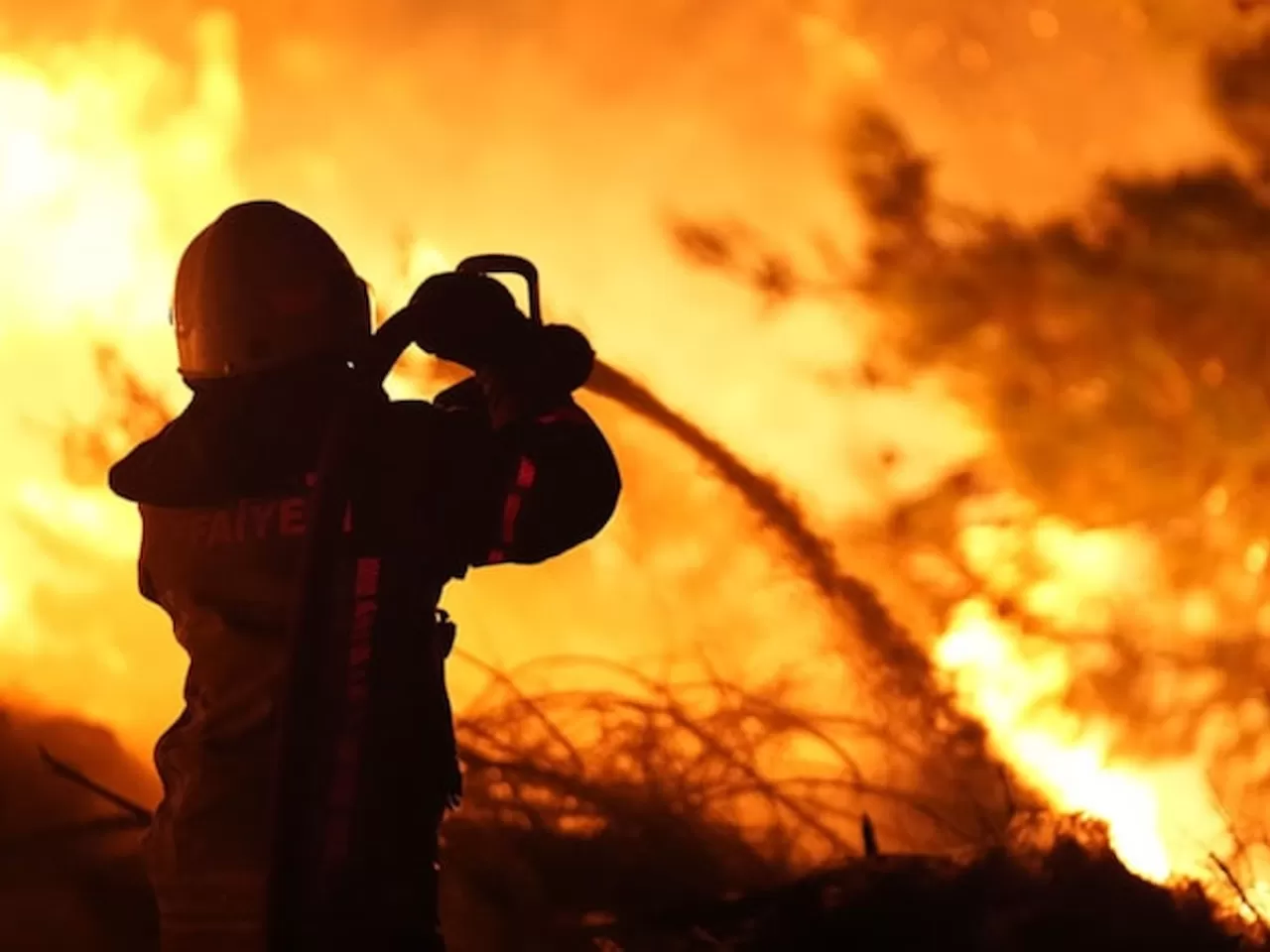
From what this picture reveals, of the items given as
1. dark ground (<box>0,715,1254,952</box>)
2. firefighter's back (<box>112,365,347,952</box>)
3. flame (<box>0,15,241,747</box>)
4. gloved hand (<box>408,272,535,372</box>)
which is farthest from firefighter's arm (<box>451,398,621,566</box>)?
flame (<box>0,15,241,747</box>)

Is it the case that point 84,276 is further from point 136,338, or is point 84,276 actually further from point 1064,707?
point 1064,707

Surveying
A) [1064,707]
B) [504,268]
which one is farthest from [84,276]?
[1064,707]

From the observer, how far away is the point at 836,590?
4449 mm

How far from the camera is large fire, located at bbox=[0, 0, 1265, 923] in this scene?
4566mm

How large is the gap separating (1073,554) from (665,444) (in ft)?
3.76

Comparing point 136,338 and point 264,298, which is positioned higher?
point 136,338

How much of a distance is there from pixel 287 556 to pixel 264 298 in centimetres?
45

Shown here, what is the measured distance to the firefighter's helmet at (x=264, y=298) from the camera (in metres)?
2.50

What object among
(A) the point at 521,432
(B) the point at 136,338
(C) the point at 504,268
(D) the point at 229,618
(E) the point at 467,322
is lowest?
(D) the point at 229,618

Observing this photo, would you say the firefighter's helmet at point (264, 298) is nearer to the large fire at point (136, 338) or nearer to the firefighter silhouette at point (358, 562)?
the firefighter silhouette at point (358, 562)

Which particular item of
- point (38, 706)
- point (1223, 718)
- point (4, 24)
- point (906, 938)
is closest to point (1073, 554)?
point (1223, 718)

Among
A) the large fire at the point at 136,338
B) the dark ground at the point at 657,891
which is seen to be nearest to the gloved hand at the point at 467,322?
the dark ground at the point at 657,891

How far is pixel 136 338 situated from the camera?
465 cm

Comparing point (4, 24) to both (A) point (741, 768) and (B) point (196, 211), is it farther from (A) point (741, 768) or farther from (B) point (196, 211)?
(A) point (741, 768)
